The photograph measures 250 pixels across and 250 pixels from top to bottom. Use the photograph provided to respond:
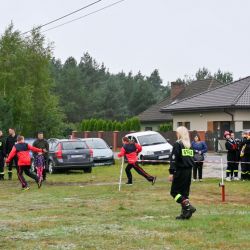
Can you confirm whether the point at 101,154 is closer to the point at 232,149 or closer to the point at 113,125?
the point at 232,149

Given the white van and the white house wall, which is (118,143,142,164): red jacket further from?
the white house wall

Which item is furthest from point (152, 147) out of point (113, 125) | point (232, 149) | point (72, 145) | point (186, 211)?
point (113, 125)

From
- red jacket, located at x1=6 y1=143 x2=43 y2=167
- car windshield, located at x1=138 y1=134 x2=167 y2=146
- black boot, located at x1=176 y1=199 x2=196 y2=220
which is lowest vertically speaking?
black boot, located at x1=176 y1=199 x2=196 y2=220

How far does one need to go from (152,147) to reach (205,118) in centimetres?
1767

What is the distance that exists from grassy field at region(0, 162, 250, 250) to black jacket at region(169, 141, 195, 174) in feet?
3.26

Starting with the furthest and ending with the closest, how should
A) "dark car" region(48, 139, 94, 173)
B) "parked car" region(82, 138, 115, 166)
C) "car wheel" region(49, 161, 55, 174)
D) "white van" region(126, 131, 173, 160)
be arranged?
"white van" region(126, 131, 173, 160)
"parked car" region(82, 138, 115, 166)
"car wheel" region(49, 161, 55, 174)
"dark car" region(48, 139, 94, 173)

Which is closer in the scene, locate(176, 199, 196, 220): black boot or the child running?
locate(176, 199, 196, 220): black boot

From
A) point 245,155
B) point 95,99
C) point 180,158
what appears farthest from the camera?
point 95,99

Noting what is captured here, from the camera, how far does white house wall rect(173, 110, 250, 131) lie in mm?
45031

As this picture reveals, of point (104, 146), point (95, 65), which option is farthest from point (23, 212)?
point (95, 65)

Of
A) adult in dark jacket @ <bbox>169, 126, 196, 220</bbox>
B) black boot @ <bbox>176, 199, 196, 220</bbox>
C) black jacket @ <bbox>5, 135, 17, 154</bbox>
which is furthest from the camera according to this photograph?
black jacket @ <bbox>5, 135, 17, 154</bbox>

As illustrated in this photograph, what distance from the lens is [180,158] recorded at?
11.9 meters

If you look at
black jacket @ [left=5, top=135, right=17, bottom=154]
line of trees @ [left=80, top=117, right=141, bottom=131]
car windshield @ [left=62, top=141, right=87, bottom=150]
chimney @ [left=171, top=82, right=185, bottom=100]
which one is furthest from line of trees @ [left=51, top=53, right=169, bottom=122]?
black jacket @ [left=5, top=135, right=17, bottom=154]

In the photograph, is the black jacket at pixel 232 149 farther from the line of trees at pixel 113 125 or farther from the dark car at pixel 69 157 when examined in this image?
the line of trees at pixel 113 125
